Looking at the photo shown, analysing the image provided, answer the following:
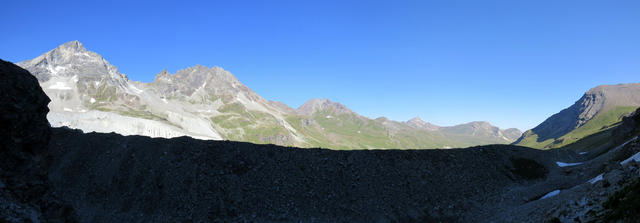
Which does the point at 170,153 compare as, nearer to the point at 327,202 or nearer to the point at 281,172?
the point at 281,172

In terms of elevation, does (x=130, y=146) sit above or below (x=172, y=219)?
above

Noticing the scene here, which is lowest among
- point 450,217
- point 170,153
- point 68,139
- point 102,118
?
point 450,217

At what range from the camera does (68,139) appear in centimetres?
3728

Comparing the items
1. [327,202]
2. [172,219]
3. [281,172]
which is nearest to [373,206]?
[327,202]

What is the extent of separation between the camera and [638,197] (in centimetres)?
1155

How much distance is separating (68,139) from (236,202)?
27.1 m

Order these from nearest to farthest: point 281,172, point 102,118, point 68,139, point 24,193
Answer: point 24,193 → point 281,172 → point 68,139 → point 102,118

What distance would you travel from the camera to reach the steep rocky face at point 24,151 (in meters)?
14.5

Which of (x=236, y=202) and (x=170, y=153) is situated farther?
(x=170, y=153)

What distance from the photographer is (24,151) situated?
16312 millimetres

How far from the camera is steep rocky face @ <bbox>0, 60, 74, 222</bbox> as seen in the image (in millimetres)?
14516

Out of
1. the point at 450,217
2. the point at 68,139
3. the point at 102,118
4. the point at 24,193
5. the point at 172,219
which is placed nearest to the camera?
the point at 24,193

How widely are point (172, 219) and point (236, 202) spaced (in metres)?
5.76

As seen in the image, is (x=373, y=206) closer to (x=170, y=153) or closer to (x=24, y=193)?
(x=170, y=153)
